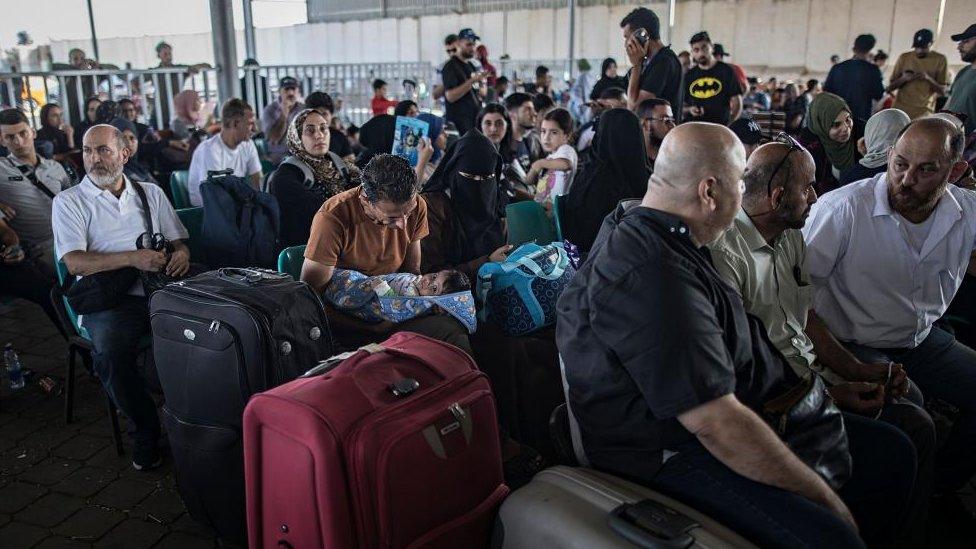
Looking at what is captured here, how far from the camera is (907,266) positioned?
9.00 feet

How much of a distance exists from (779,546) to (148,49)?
111 ft

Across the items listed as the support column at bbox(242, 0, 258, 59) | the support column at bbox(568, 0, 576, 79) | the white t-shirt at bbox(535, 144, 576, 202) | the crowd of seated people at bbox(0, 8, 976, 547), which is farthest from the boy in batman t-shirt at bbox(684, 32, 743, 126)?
the support column at bbox(568, 0, 576, 79)

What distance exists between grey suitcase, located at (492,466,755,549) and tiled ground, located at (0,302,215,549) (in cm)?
143

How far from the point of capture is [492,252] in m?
3.92

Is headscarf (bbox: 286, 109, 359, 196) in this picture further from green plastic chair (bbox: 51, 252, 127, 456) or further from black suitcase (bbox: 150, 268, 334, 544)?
black suitcase (bbox: 150, 268, 334, 544)

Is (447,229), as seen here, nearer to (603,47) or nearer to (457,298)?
(457,298)

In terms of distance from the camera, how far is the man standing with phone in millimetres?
6859

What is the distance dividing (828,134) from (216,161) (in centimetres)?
418

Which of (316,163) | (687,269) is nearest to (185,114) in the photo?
(316,163)

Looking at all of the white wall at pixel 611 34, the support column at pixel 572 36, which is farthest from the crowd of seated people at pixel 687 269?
the white wall at pixel 611 34

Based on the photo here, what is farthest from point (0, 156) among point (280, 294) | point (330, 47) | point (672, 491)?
point (330, 47)

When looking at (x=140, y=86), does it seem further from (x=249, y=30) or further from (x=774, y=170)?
(x=774, y=170)

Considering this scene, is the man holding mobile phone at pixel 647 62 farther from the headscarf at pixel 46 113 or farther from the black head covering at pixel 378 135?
the headscarf at pixel 46 113

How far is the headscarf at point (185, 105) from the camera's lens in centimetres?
743
